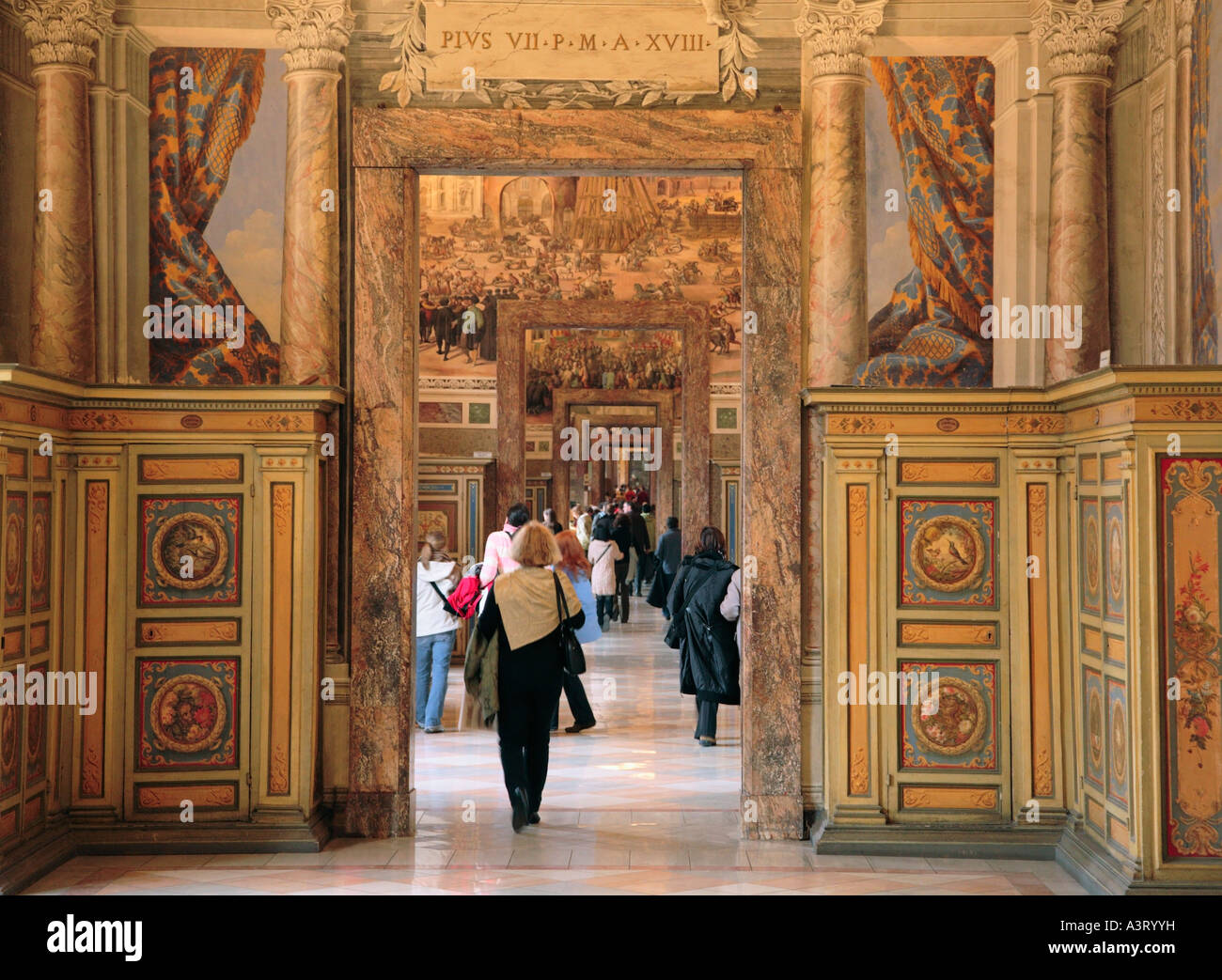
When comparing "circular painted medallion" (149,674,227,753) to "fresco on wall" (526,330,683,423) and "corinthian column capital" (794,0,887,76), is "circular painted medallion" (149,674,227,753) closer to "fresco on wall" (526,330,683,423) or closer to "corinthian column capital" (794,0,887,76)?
"corinthian column capital" (794,0,887,76)

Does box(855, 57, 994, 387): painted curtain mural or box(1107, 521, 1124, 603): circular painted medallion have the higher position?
box(855, 57, 994, 387): painted curtain mural

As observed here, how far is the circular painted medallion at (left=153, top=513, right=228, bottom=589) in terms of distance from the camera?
7156 millimetres

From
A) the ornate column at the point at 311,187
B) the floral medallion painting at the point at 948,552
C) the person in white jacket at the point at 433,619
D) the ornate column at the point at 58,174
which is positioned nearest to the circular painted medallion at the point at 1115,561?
the floral medallion painting at the point at 948,552

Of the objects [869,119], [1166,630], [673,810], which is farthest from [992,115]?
[673,810]

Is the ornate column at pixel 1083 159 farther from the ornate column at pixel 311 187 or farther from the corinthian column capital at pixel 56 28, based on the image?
the corinthian column capital at pixel 56 28

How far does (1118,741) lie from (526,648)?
3.21 meters

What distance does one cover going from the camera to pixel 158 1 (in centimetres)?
756

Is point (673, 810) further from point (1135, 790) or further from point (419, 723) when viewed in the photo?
point (419, 723)

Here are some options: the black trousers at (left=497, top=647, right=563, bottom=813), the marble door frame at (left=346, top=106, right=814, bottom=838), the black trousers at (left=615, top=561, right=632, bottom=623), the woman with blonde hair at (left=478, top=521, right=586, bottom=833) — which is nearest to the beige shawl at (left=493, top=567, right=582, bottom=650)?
the woman with blonde hair at (left=478, top=521, right=586, bottom=833)

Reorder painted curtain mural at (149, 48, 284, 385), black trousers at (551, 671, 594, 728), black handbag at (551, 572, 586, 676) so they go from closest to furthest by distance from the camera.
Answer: painted curtain mural at (149, 48, 284, 385), black handbag at (551, 572, 586, 676), black trousers at (551, 671, 594, 728)

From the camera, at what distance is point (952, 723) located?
721 cm

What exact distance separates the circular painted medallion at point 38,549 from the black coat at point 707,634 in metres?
4.59

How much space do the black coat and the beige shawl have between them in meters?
2.24

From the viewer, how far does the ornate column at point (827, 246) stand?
750 cm
